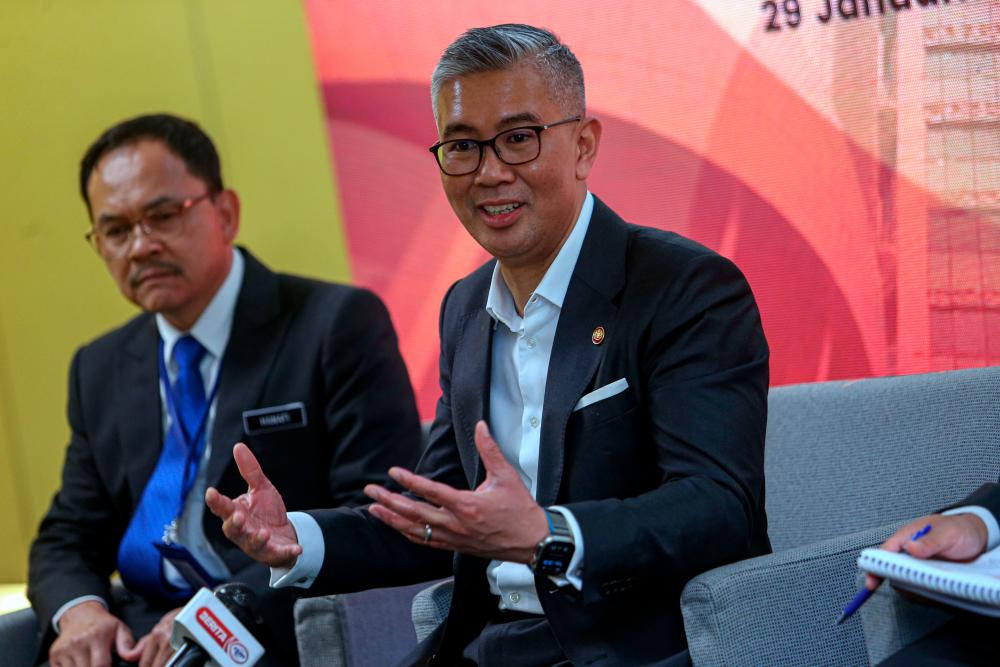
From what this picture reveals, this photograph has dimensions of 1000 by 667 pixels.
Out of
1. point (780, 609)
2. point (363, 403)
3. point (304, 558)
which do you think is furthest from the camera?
point (363, 403)

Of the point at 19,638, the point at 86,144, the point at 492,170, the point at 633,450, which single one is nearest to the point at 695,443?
the point at 633,450

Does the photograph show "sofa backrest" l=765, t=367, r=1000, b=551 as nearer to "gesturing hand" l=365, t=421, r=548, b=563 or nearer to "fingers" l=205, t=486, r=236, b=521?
"gesturing hand" l=365, t=421, r=548, b=563

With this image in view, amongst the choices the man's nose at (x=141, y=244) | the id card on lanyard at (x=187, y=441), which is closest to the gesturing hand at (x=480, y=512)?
the id card on lanyard at (x=187, y=441)

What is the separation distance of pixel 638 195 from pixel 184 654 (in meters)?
1.68

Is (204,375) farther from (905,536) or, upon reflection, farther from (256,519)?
(905,536)

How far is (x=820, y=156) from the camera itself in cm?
280

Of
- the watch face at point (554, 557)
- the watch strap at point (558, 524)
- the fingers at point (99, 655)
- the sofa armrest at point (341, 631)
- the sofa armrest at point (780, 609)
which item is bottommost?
the fingers at point (99, 655)

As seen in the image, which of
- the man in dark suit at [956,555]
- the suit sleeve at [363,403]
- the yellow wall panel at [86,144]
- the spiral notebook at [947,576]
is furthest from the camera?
the yellow wall panel at [86,144]

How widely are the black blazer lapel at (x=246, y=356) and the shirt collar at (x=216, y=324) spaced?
31mm

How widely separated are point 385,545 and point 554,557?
62cm

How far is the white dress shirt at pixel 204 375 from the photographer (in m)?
2.92

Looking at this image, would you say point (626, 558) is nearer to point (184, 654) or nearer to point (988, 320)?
point (184, 654)

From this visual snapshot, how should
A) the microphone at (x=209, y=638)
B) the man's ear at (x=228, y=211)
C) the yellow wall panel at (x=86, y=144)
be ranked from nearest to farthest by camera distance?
1. the microphone at (x=209, y=638)
2. the man's ear at (x=228, y=211)
3. the yellow wall panel at (x=86, y=144)

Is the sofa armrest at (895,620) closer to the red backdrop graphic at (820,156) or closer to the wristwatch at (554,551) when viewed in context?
the wristwatch at (554,551)
